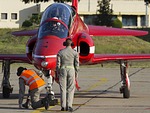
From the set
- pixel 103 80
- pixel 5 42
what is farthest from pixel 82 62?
pixel 5 42

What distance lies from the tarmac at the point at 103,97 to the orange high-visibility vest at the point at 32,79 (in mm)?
673

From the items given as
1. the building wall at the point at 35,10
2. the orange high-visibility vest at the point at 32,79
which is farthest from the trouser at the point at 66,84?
the building wall at the point at 35,10

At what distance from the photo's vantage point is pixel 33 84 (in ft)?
59.5

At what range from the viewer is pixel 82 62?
20875 mm

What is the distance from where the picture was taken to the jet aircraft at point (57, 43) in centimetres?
1850

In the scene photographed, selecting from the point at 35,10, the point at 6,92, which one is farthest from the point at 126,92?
the point at 35,10

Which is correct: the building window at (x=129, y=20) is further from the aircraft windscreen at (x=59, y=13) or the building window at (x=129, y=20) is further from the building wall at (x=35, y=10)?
the aircraft windscreen at (x=59, y=13)

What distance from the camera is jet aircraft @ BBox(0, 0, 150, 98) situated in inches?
728

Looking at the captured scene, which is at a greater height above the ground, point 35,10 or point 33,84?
point 35,10

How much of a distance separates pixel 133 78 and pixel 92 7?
6102 centimetres

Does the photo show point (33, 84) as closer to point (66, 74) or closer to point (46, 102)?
point (46, 102)

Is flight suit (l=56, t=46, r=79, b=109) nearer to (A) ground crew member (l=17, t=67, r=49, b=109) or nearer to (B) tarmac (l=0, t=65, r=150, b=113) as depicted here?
(B) tarmac (l=0, t=65, r=150, b=113)

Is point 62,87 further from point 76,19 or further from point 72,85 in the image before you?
point 76,19

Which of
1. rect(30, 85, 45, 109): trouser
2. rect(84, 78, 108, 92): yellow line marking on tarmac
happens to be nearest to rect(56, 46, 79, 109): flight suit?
rect(30, 85, 45, 109): trouser
